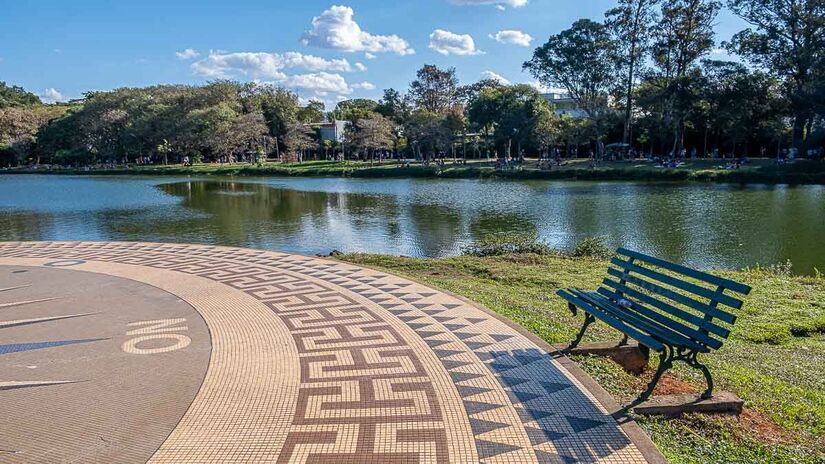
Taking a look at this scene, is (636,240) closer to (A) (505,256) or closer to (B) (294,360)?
(A) (505,256)

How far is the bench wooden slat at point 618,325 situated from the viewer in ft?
14.4

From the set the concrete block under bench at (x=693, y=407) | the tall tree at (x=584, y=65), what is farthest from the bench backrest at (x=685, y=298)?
the tall tree at (x=584, y=65)

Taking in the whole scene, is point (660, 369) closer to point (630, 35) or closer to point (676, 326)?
point (676, 326)

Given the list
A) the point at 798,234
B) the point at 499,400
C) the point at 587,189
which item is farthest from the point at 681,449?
the point at 587,189

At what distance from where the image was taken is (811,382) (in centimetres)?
503

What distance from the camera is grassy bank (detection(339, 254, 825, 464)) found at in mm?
3938

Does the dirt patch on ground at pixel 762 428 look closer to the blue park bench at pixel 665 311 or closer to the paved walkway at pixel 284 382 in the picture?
the blue park bench at pixel 665 311

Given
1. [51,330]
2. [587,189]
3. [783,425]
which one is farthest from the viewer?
[587,189]

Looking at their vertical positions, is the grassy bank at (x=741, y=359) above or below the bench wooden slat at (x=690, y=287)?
below

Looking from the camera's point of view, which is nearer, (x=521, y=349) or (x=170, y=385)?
(x=170, y=385)

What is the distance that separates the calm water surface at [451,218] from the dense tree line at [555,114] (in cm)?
1049

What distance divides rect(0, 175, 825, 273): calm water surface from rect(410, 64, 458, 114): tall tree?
3289 cm

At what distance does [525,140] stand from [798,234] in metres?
35.0

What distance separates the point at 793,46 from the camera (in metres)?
37.7
